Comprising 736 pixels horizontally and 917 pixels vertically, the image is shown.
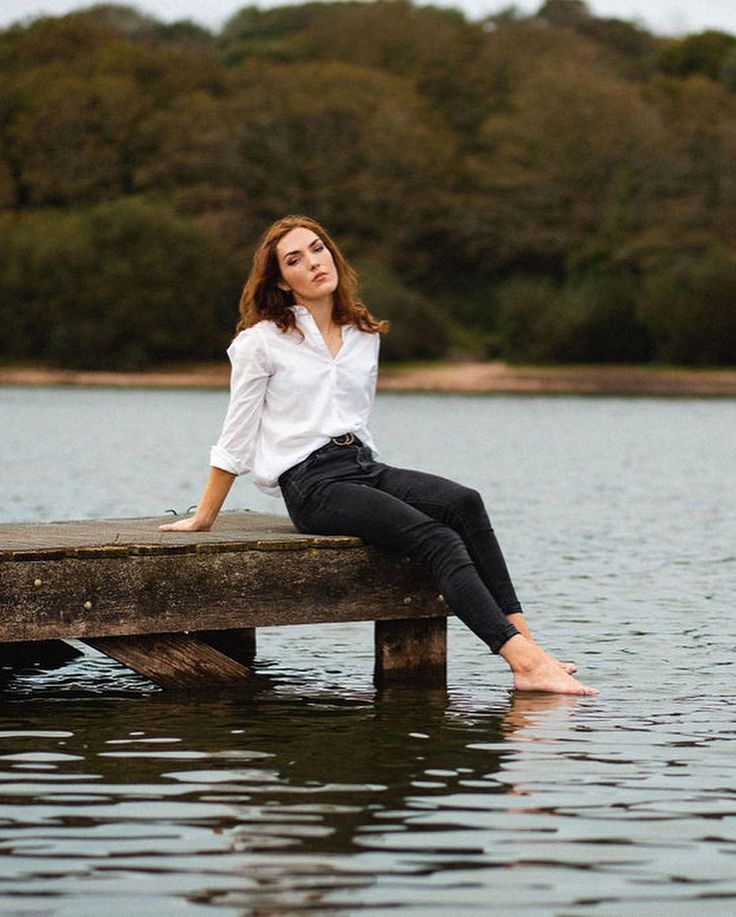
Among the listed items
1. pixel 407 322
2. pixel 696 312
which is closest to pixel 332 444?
pixel 696 312

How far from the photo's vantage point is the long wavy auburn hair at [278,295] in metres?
8.10

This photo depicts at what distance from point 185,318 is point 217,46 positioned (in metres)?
62.3

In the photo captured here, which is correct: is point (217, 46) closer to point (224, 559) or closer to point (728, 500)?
point (728, 500)

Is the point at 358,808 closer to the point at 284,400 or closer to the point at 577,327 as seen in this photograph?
the point at 284,400

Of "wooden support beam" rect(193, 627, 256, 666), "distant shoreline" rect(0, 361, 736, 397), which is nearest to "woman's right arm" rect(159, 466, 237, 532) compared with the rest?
"wooden support beam" rect(193, 627, 256, 666)

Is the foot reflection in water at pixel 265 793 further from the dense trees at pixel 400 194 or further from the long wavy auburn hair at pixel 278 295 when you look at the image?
the dense trees at pixel 400 194

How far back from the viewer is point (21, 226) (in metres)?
93.0

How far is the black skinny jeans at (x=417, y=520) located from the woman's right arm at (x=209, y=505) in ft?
0.86

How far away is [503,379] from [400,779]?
73452 millimetres

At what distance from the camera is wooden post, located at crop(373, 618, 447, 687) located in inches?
334

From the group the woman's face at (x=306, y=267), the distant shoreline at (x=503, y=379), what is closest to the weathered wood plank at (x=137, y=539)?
the woman's face at (x=306, y=267)

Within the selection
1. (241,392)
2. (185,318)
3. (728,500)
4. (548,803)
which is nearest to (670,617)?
(241,392)

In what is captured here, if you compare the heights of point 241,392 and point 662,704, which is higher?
point 241,392

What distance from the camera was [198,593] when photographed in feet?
25.5
